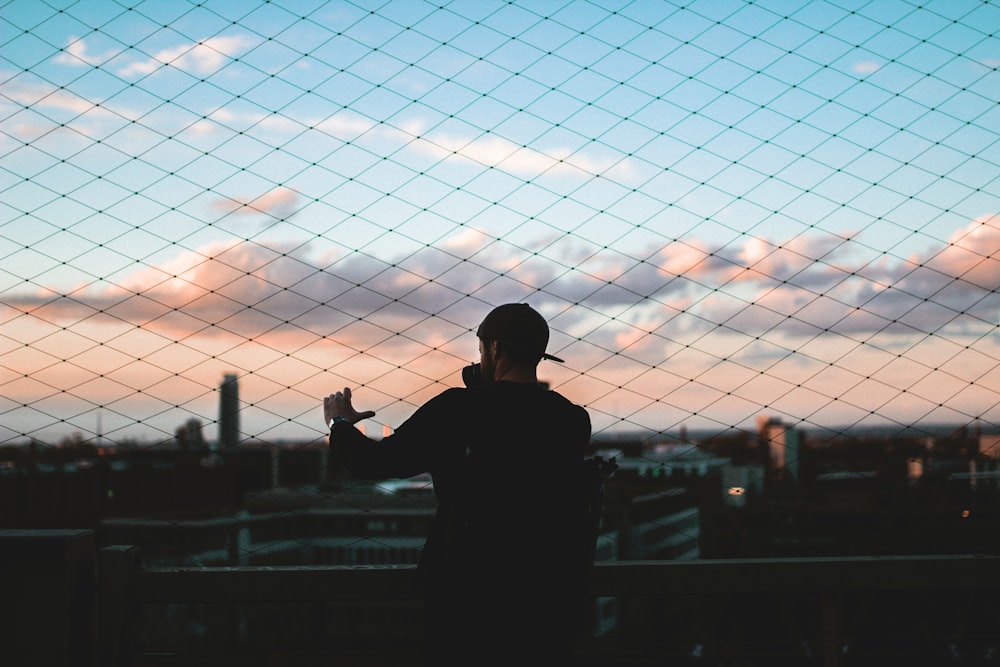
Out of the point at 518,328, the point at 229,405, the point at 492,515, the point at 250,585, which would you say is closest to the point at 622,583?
the point at 492,515

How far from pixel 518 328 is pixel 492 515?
1.15 feet

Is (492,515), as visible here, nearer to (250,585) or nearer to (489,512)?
(489,512)

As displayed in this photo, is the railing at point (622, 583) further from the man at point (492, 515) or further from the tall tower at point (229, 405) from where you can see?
the tall tower at point (229, 405)

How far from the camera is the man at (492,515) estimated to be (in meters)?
1.59

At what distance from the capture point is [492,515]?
159 cm

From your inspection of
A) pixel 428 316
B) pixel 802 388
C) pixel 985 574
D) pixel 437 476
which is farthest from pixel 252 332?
pixel 985 574

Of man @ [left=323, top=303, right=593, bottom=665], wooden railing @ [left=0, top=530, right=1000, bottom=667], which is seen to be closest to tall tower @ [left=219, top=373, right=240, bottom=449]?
wooden railing @ [left=0, top=530, right=1000, bottom=667]

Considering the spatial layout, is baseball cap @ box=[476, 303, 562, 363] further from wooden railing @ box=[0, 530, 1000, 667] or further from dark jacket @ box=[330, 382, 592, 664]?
wooden railing @ box=[0, 530, 1000, 667]

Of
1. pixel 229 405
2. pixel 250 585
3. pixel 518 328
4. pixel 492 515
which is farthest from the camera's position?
pixel 229 405

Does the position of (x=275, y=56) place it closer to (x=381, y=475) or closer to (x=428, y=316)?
(x=428, y=316)

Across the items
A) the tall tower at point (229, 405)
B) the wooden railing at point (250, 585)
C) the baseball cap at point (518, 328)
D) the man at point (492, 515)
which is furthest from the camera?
the tall tower at point (229, 405)

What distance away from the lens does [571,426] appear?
1663mm

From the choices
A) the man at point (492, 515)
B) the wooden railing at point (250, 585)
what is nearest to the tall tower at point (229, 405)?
the wooden railing at point (250, 585)

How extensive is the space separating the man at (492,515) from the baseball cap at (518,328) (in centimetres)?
9
